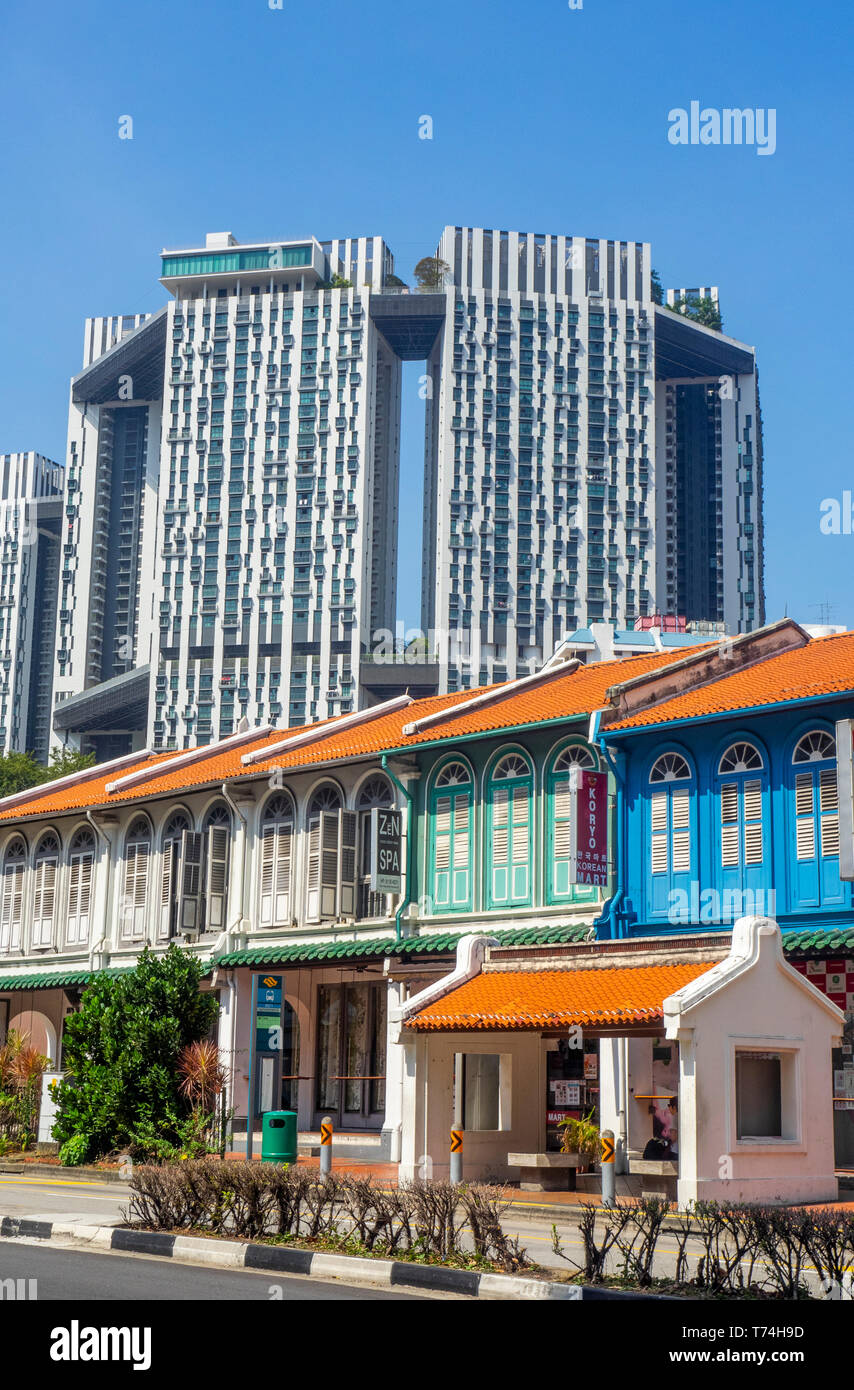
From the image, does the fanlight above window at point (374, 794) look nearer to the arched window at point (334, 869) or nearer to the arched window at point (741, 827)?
the arched window at point (334, 869)

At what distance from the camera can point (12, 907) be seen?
35.7m

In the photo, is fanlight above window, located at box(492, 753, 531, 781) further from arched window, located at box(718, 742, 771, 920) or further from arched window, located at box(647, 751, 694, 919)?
arched window, located at box(718, 742, 771, 920)

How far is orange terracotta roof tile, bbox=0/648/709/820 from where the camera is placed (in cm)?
2641

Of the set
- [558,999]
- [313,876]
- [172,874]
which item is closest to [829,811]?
[558,999]

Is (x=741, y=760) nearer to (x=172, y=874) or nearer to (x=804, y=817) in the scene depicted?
(x=804, y=817)

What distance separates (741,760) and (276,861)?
10044mm

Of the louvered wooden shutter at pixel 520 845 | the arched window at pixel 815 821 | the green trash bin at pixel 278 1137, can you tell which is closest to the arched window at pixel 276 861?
the louvered wooden shutter at pixel 520 845

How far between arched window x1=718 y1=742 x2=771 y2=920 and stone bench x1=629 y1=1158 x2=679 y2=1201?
424cm

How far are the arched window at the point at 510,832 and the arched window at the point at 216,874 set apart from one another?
6.59 meters

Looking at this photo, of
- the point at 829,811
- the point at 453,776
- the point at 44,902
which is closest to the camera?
the point at 829,811

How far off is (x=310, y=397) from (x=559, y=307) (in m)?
22.2

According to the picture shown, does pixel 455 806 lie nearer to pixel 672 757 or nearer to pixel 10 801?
pixel 672 757

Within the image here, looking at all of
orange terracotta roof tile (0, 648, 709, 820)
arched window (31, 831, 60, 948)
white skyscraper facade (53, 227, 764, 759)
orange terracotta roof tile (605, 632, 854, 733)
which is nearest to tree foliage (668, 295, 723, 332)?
white skyscraper facade (53, 227, 764, 759)

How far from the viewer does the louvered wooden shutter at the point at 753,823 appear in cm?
2272
